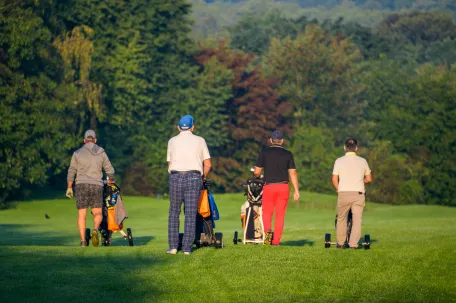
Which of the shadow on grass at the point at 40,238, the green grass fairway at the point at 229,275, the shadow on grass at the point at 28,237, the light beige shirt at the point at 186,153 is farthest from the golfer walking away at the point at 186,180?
the shadow on grass at the point at 28,237

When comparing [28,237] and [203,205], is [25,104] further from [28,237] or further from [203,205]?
[203,205]

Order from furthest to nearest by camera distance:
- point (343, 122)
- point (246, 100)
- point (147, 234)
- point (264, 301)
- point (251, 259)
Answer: point (343, 122), point (246, 100), point (147, 234), point (251, 259), point (264, 301)

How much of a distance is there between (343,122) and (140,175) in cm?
2649

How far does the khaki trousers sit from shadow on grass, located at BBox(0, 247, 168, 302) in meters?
3.81

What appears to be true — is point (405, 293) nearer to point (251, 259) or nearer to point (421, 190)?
point (251, 259)

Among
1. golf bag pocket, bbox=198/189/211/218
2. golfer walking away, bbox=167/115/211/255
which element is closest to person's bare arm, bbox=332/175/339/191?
golf bag pocket, bbox=198/189/211/218

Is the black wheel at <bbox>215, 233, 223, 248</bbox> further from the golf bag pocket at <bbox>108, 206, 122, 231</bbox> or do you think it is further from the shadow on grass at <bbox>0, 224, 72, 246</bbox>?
the shadow on grass at <bbox>0, 224, 72, 246</bbox>

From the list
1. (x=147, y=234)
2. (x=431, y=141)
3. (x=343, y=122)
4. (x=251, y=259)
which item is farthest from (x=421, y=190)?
(x=251, y=259)

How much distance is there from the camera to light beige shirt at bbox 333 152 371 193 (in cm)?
1889

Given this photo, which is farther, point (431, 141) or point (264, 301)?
point (431, 141)

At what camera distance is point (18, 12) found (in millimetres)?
51312

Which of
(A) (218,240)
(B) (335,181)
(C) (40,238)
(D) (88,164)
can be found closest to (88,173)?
(D) (88,164)

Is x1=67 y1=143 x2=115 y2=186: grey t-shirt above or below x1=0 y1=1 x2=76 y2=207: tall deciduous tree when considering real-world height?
below

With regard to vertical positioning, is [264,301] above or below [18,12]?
below
